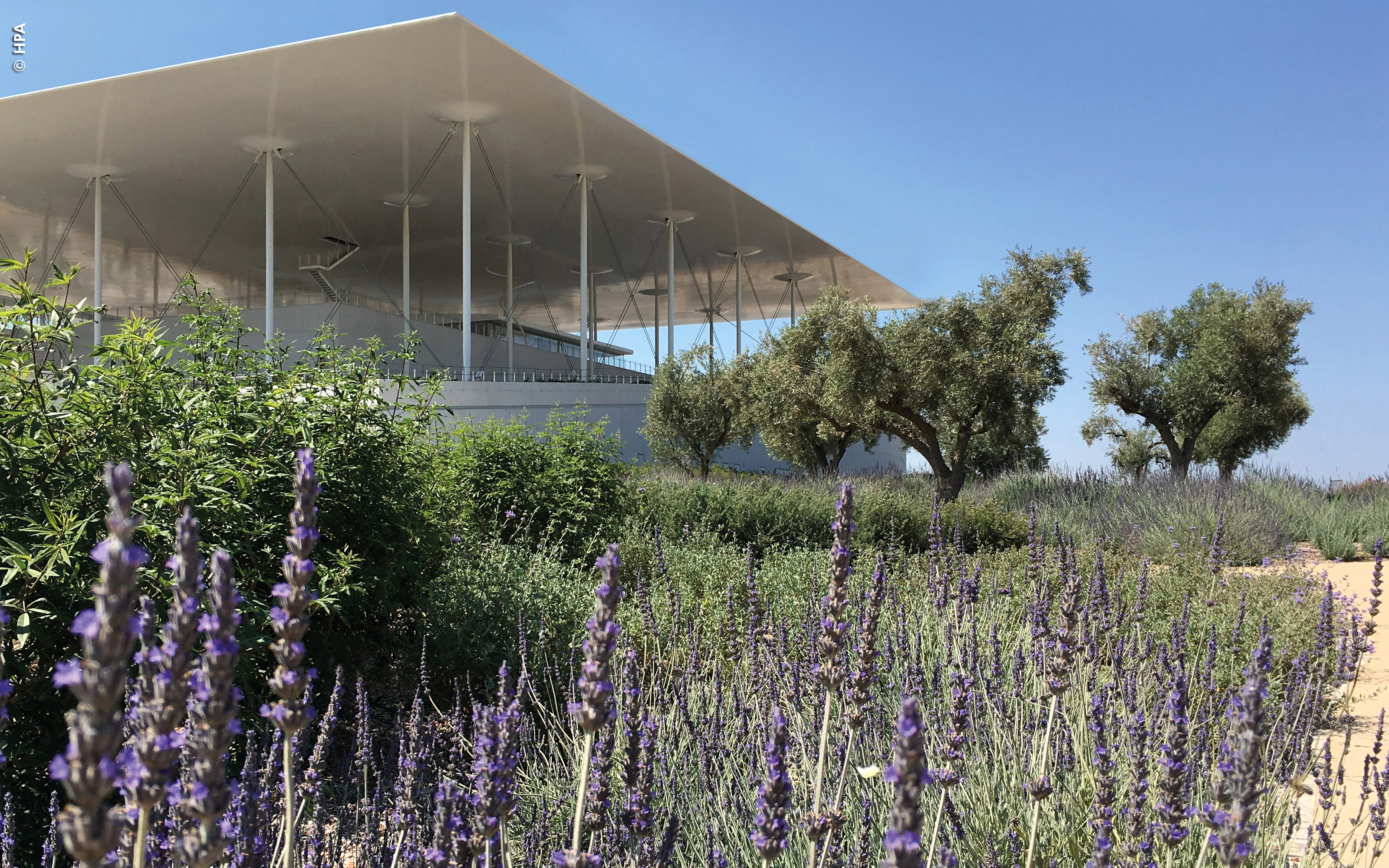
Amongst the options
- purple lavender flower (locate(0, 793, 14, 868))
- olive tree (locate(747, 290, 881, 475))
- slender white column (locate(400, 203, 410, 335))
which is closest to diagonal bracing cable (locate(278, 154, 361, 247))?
slender white column (locate(400, 203, 410, 335))

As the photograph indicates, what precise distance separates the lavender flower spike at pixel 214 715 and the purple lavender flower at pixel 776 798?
0.90 m

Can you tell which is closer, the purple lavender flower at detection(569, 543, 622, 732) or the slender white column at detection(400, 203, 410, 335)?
the purple lavender flower at detection(569, 543, 622, 732)

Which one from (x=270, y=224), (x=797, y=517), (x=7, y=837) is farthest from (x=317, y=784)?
(x=270, y=224)

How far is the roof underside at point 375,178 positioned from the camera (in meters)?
20.9

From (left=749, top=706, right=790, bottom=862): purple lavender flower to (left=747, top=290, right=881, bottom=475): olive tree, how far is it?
1684 centimetres

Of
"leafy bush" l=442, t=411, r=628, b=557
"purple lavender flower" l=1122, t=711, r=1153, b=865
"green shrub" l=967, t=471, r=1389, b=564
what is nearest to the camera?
"purple lavender flower" l=1122, t=711, r=1153, b=865

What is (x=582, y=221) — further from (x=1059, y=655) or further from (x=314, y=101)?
(x=1059, y=655)

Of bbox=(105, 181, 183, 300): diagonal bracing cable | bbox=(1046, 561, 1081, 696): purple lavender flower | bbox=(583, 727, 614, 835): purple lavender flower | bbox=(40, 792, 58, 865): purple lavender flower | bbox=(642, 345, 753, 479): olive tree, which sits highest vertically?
bbox=(105, 181, 183, 300): diagonal bracing cable

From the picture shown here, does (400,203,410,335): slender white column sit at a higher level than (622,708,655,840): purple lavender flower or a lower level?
higher

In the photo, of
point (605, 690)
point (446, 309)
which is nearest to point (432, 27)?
Result: point (605, 690)

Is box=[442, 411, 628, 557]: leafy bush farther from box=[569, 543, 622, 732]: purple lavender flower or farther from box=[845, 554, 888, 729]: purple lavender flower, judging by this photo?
box=[569, 543, 622, 732]: purple lavender flower

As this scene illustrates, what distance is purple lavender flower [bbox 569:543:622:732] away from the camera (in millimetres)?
1382

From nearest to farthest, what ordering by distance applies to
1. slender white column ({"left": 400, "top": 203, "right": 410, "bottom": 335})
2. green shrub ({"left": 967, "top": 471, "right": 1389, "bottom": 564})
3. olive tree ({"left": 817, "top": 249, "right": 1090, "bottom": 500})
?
1. green shrub ({"left": 967, "top": 471, "right": 1389, "bottom": 564})
2. olive tree ({"left": 817, "top": 249, "right": 1090, "bottom": 500})
3. slender white column ({"left": 400, "top": 203, "right": 410, "bottom": 335})

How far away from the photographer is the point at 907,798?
111 centimetres
